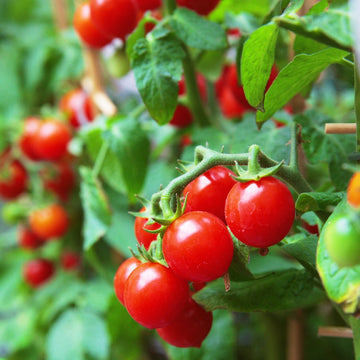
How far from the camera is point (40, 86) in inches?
42.1

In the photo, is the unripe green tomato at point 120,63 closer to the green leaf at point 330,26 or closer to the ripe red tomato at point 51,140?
the ripe red tomato at point 51,140

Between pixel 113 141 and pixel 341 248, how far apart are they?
386 mm

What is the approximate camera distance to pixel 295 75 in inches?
14.5

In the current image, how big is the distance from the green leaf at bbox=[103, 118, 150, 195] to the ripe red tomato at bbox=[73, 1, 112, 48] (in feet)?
0.35

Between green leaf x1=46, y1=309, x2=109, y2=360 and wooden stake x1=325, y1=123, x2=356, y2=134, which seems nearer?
wooden stake x1=325, y1=123, x2=356, y2=134

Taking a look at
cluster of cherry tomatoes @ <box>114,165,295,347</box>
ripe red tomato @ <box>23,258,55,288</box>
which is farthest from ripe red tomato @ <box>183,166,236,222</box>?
ripe red tomato @ <box>23,258,55,288</box>

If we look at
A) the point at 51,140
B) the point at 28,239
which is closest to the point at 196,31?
the point at 51,140

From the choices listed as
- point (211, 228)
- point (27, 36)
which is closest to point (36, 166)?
point (27, 36)

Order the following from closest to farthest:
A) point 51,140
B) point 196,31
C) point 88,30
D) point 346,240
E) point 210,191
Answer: point 346,240, point 210,191, point 196,31, point 88,30, point 51,140

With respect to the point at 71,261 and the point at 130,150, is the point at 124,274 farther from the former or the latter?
the point at 71,261

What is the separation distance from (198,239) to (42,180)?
0.73 metres

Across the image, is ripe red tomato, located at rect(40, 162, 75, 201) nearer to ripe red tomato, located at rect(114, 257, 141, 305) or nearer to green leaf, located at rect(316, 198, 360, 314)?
ripe red tomato, located at rect(114, 257, 141, 305)

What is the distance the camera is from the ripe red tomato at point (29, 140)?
89 cm

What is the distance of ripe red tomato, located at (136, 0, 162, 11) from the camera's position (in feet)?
1.78
